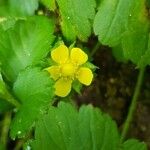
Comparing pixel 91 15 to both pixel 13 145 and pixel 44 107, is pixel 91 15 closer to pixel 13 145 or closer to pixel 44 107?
pixel 44 107

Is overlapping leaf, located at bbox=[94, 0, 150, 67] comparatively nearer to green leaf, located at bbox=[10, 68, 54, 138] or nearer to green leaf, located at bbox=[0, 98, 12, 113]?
green leaf, located at bbox=[10, 68, 54, 138]

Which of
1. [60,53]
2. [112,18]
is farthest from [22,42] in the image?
[112,18]

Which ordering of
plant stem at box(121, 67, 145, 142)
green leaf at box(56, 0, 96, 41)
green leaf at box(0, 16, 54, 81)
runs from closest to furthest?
Result: green leaf at box(56, 0, 96, 41)
green leaf at box(0, 16, 54, 81)
plant stem at box(121, 67, 145, 142)

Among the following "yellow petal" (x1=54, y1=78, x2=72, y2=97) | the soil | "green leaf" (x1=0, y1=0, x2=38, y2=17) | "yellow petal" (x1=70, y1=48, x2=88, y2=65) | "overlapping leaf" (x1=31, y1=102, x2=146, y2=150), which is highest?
"green leaf" (x1=0, y1=0, x2=38, y2=17)

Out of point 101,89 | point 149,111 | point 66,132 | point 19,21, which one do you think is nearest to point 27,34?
point 19,21

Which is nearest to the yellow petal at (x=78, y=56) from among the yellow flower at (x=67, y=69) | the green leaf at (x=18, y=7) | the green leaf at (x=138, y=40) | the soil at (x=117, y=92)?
the yellow flower at (x=67, y=69)

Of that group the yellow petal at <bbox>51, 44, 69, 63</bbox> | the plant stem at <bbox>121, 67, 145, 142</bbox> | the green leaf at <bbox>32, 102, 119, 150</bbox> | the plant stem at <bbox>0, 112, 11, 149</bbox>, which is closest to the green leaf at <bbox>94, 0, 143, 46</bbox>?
the yellow petal at <bbox>51, 44, 69, 63</bbox>

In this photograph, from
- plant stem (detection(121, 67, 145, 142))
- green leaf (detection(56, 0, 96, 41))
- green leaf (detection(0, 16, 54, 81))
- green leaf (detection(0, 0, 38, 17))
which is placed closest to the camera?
green leaf (detection(56, 0, 96, 41))

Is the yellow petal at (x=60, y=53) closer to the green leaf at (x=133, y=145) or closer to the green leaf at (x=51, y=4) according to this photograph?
the green leaf at (x=51, y=4)
